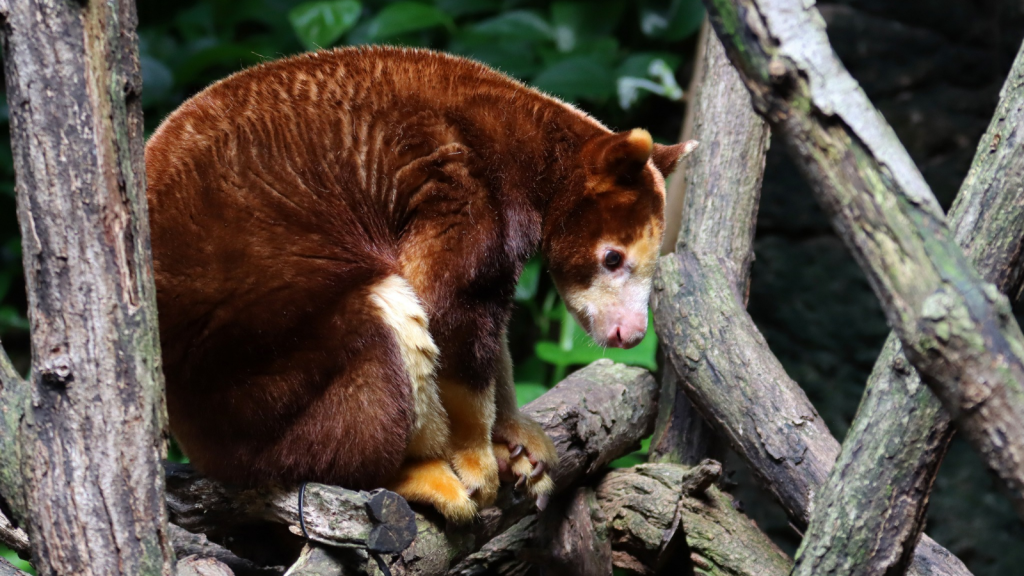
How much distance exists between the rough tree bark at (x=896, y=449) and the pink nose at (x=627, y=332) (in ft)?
2.49

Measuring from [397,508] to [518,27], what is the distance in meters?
3.97

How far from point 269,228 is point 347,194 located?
242 mm

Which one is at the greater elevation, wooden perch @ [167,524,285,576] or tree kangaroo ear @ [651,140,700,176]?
tree kangaroo ear @ [651,140,700,176]

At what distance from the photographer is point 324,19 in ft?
17.4

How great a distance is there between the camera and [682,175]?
3.92 metres

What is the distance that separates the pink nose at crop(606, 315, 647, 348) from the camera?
2.75m

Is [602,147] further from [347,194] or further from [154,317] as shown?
[154,317]

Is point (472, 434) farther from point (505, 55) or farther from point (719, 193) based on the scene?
point (505, 55)

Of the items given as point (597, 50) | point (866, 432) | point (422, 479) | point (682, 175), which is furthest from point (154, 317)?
point (597, 50)

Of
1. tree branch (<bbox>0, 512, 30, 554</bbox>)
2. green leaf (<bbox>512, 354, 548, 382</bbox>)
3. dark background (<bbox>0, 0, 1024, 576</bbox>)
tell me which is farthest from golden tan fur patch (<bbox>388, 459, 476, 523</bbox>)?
green leaf (<bbox>512, 354, 548, 382</bbox>)

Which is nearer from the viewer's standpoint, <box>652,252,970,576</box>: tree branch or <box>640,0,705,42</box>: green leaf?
<box>652,252,970,576</box>: tree branch

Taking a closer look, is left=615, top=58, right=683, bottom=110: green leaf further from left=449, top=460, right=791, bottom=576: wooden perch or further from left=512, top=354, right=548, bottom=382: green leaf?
left=449, top=460, right=791, bottom=576: wooden perch

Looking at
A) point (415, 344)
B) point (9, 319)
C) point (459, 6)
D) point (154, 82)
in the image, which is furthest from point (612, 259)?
point (9, 319)

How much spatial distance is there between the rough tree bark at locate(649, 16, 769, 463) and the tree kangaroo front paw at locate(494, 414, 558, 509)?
31.2 inches
